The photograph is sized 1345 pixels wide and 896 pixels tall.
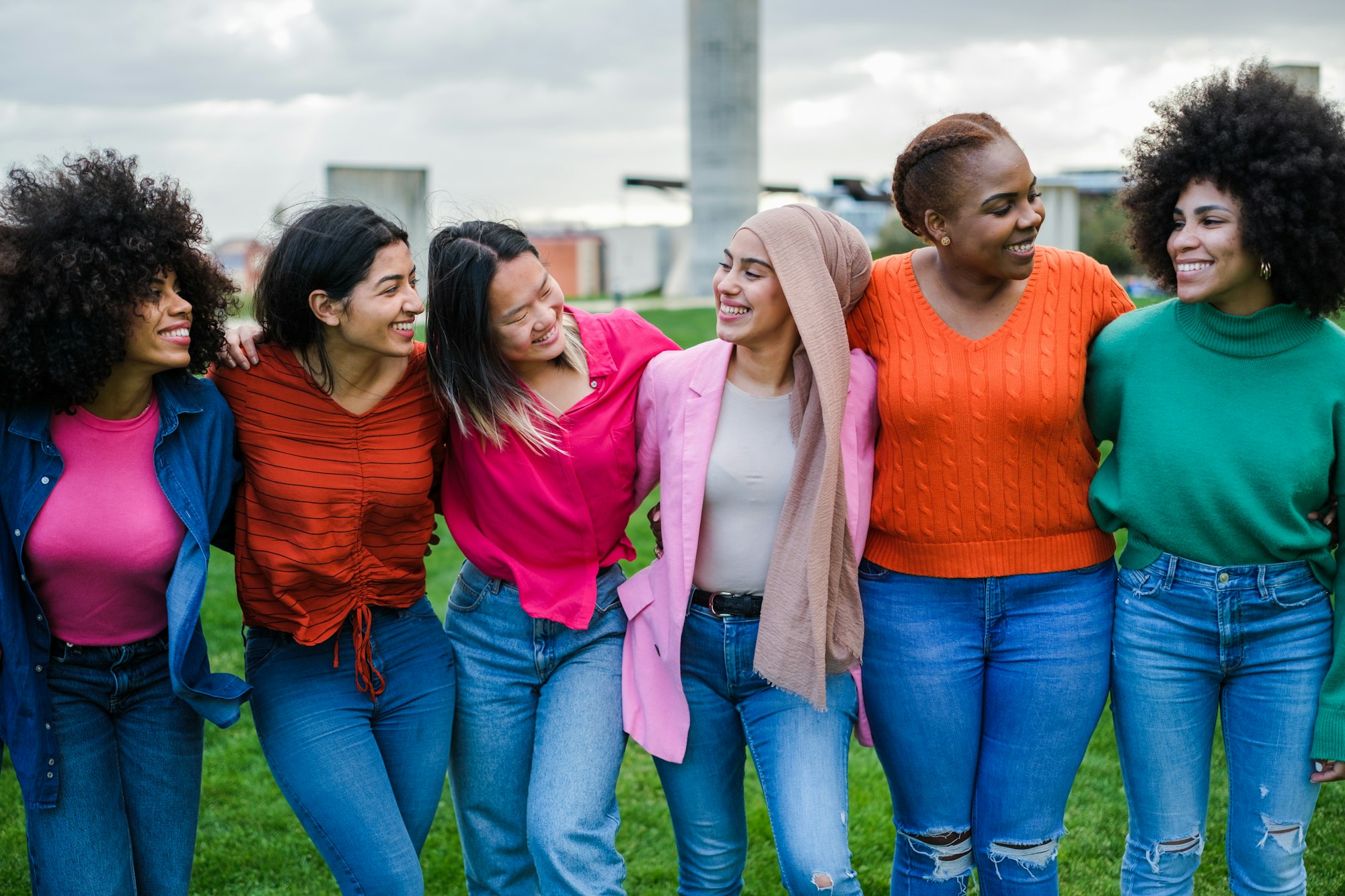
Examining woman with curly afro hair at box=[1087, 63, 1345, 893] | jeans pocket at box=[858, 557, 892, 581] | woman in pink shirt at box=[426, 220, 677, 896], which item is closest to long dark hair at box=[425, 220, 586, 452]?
woman in pink shirt at box=[426, 220, 677, 896]

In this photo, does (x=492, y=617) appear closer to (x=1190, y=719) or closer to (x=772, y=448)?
(x=772, y=448)

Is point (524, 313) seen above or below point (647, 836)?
above

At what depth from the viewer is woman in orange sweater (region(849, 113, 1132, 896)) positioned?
3008 mm

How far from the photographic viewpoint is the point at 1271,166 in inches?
114

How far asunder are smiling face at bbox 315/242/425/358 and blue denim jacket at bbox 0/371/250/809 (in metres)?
0.40

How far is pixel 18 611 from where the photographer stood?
289 cm

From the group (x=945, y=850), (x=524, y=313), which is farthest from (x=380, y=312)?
(x=945, y=850)

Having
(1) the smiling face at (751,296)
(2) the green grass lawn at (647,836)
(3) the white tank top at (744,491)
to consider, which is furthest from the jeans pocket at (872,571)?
(2) the green grass lawn at (647,836)

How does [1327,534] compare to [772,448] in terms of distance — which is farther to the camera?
[772,448]

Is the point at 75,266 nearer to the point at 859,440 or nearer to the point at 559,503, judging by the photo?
the point at 559,503

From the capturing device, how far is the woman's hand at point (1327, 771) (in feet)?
9.41

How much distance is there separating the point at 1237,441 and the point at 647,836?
2.69 meters

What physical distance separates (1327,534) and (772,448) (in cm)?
141

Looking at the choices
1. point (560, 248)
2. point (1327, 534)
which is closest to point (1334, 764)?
point (1327, 534)
